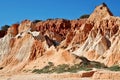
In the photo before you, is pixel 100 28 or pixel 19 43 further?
pixel 19 43

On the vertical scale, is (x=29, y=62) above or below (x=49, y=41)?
below

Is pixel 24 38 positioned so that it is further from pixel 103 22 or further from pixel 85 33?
pixel 103 22

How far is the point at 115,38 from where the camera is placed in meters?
58.7

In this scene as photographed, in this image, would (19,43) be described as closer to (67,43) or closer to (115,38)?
(67,43)

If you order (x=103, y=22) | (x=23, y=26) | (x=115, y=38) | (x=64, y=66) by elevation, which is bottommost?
(x=64, y=66)

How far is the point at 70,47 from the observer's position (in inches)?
2633

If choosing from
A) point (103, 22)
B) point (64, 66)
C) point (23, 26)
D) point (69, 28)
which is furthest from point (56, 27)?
point (64, 66)

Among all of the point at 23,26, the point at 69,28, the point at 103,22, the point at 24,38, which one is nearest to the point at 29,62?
the point at 24,38

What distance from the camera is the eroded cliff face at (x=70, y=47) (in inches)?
2156

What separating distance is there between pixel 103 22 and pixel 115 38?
22.9 feet

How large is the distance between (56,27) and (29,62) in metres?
38.5

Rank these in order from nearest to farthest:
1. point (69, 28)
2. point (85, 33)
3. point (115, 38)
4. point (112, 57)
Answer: point (112, 57)
point (115, 38)
point (85, 33)
point (69, 28)

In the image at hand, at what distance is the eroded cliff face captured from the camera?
5475 centimetres

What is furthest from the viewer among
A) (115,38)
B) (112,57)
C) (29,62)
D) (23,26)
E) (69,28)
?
(69,28)
